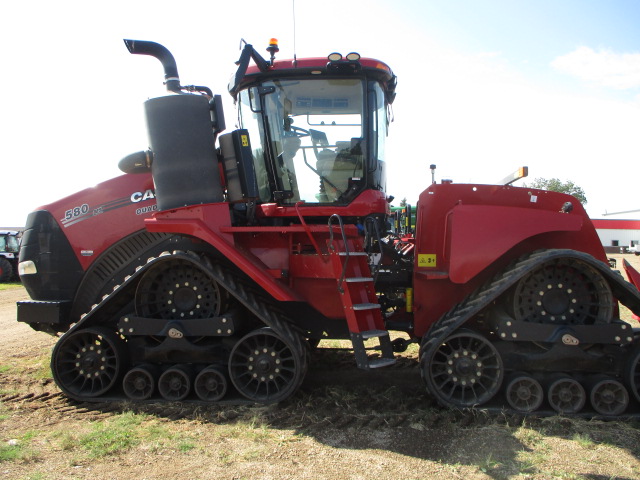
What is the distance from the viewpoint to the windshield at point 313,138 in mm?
5039

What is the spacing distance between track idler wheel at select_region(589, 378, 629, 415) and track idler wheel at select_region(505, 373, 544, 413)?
44 centimetres

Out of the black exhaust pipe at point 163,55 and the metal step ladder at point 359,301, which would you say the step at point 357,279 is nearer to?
the metal step ladder at point 359,301

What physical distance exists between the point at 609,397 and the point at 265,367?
2904mm

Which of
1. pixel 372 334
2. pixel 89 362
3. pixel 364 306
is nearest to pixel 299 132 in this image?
pixel 364 306

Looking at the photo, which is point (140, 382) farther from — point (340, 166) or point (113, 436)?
point (340, 166)

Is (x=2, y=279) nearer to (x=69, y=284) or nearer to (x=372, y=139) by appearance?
(x=69, y=284)

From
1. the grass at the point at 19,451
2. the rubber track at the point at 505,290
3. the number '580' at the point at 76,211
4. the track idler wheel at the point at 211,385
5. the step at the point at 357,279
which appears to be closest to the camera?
the grass at the point at 19,451

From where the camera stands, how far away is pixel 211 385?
4.64 m

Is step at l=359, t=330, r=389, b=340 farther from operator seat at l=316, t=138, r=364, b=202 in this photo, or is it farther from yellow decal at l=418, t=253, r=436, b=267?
operator seat at l=316, t=138, r=364, b=202

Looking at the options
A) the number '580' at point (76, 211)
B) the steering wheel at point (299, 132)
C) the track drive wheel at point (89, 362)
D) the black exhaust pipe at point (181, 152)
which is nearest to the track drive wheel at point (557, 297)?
the steering wheel at point (299, 132)

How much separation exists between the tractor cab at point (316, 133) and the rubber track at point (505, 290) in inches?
55.1

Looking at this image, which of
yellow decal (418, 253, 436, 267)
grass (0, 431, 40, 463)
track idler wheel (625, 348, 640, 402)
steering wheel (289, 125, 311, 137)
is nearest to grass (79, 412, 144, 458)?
grass (0, 431, 40, 463)

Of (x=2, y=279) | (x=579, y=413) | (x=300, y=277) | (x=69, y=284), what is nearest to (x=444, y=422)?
(x=579, y=413)

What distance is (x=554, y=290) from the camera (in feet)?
14.6
